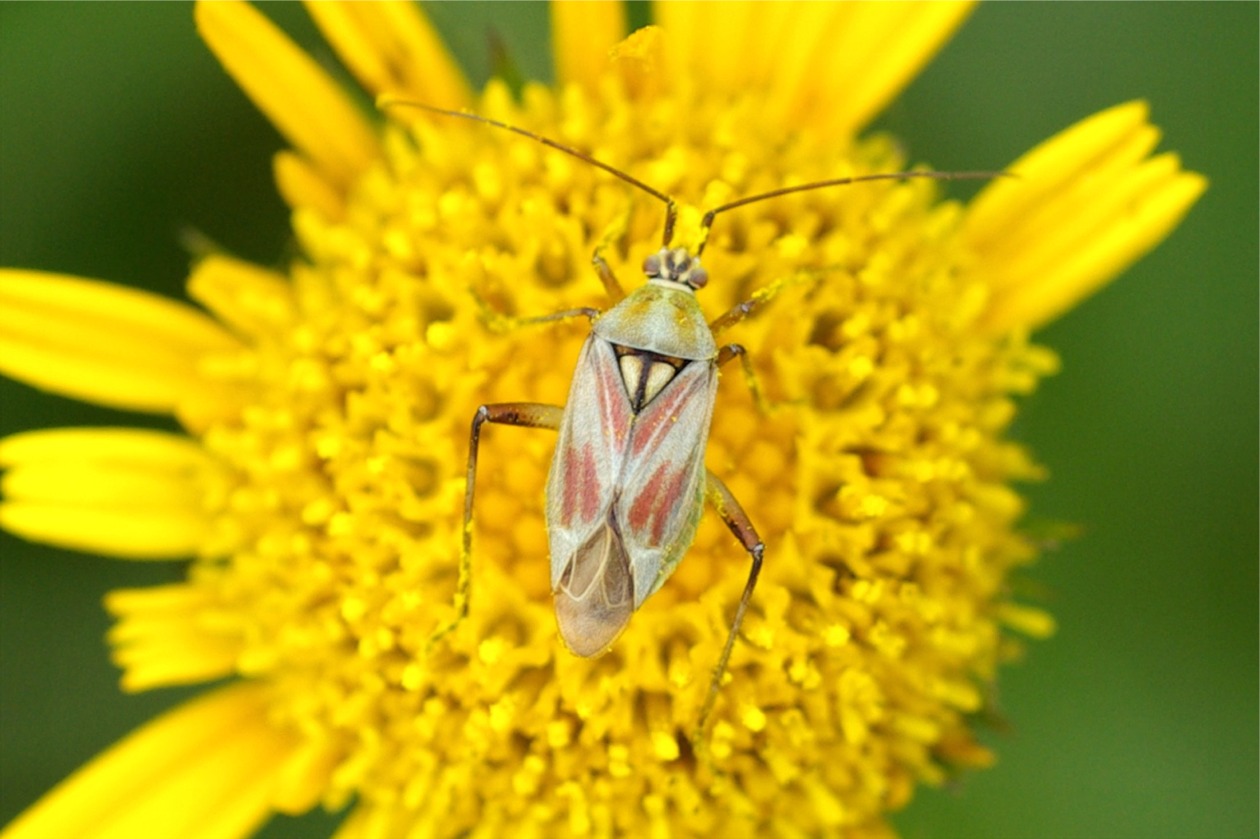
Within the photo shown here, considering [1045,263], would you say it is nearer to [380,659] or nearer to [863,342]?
[863,342]

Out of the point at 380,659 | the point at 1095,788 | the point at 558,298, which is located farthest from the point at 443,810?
the point at 1095,788

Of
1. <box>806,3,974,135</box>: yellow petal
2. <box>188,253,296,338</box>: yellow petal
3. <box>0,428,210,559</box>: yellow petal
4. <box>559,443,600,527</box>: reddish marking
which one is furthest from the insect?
<box>0,428,210,559</box>: yellow petal

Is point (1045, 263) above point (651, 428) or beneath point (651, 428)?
above

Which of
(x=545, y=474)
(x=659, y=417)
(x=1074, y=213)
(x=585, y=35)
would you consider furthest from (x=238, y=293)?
(x=1074, y=213)

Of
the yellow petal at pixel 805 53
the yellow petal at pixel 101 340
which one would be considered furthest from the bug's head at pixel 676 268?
the yellow petal at pixel 101 340

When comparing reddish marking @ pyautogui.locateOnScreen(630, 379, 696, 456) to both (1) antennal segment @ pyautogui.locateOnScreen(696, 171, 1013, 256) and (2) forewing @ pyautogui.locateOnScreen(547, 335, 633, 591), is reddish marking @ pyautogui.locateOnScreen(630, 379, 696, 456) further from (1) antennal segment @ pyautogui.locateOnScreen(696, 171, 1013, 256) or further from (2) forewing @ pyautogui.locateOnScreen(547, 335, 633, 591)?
(1) antennal segment @ pyautogui.locateOnScreen(696, 171, 1013, 256)

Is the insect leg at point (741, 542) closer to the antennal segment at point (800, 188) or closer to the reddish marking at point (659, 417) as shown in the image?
the reddish marking at point (659, 417)
